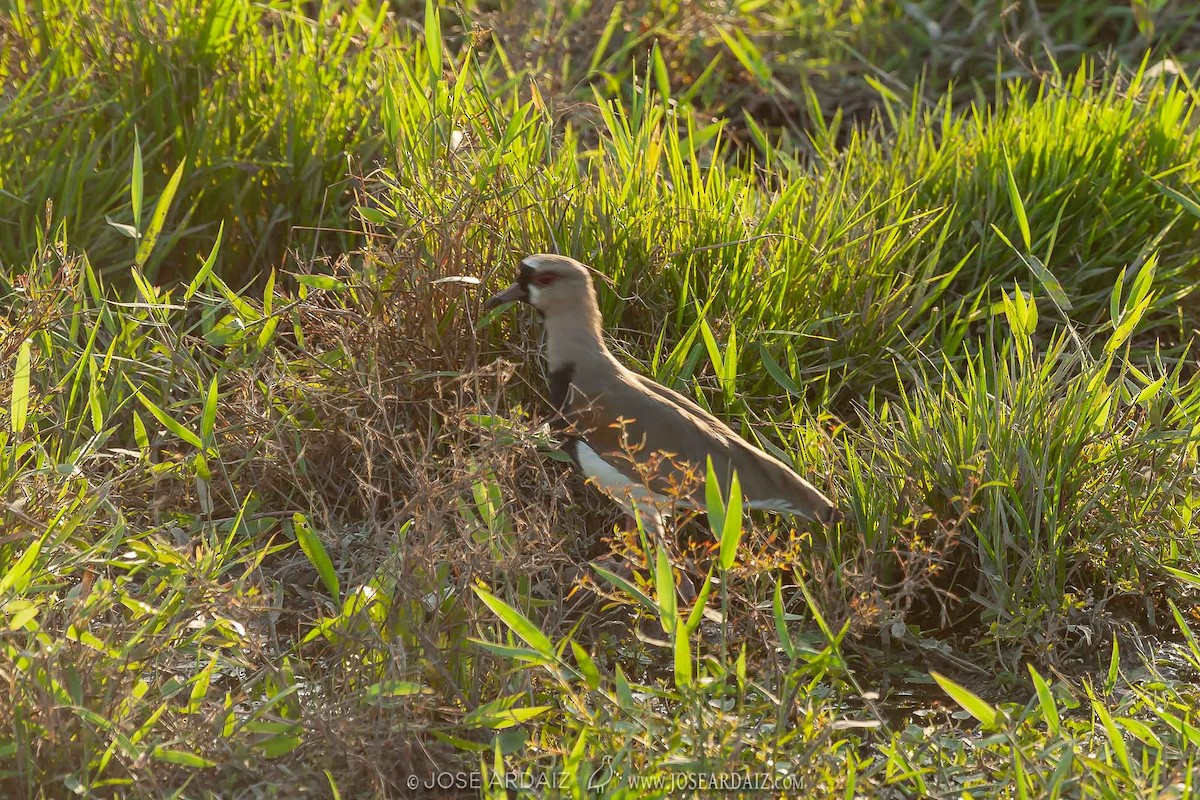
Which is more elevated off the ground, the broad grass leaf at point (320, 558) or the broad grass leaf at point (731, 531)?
the broad grass leaf at point (731, 531)

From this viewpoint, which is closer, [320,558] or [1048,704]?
[1048,704]

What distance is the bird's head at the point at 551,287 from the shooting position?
4156 mm

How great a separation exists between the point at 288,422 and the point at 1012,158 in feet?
8.59

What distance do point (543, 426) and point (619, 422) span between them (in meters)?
0.19

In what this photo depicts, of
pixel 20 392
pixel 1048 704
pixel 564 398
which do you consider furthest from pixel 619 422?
pixel 20 392

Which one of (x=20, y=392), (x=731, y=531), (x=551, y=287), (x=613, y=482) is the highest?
(x=731, y=531)

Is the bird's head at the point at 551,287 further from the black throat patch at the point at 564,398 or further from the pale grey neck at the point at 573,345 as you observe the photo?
the black throat patch at the point at 564,398

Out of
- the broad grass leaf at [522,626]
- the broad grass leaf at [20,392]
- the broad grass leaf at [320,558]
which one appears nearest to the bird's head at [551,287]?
the broad grass leaf at [320,558]

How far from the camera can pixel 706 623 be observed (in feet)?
13.0

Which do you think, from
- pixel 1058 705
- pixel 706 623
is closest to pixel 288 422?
pixel 706 623

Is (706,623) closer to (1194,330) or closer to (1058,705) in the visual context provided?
(1058,705)

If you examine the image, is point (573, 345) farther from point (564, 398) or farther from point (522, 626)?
point (522, 626)

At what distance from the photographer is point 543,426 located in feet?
12.6

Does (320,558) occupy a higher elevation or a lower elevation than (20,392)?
lower
